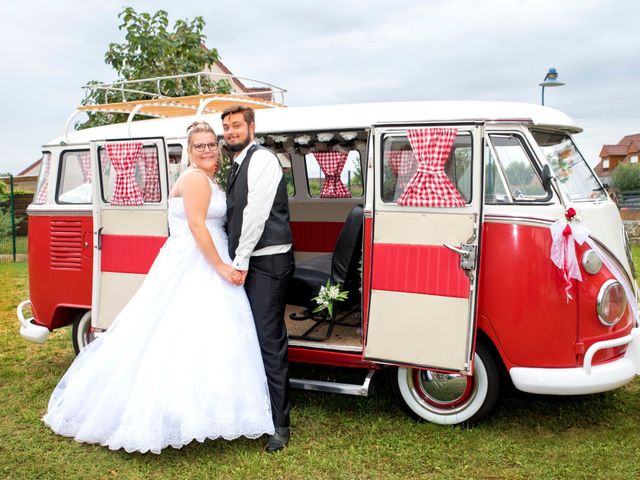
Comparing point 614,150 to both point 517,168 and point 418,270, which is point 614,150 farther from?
point 418,270

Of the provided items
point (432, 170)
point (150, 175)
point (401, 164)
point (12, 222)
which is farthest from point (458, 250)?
point (12, 222)

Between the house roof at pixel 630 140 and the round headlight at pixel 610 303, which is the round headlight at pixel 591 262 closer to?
→ the round headlight at pixel 610 303

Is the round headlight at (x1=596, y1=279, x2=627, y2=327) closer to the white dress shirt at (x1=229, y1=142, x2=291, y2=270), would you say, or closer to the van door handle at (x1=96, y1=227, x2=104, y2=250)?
the white dress shirt at (x1=229, y1=142, x2=291, y2=270)

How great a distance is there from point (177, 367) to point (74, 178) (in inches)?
97.0

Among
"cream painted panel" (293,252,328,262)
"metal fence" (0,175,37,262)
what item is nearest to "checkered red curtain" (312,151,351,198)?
"cream painted panel" (293,252,328,262)

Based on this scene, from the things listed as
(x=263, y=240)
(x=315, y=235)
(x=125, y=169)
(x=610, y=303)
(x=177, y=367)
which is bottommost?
(x=177, y=367)

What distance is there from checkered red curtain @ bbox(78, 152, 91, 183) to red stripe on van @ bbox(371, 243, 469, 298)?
2846mm

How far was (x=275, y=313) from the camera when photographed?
4238mm

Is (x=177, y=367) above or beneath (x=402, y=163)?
beneath

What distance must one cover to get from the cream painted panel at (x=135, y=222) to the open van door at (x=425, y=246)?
1.75m

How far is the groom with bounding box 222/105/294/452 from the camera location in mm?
4012

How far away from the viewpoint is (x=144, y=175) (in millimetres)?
5062

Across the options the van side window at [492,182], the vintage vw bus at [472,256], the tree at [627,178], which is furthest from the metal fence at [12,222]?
the tree at [627,178]

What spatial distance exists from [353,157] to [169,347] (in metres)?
3.47
